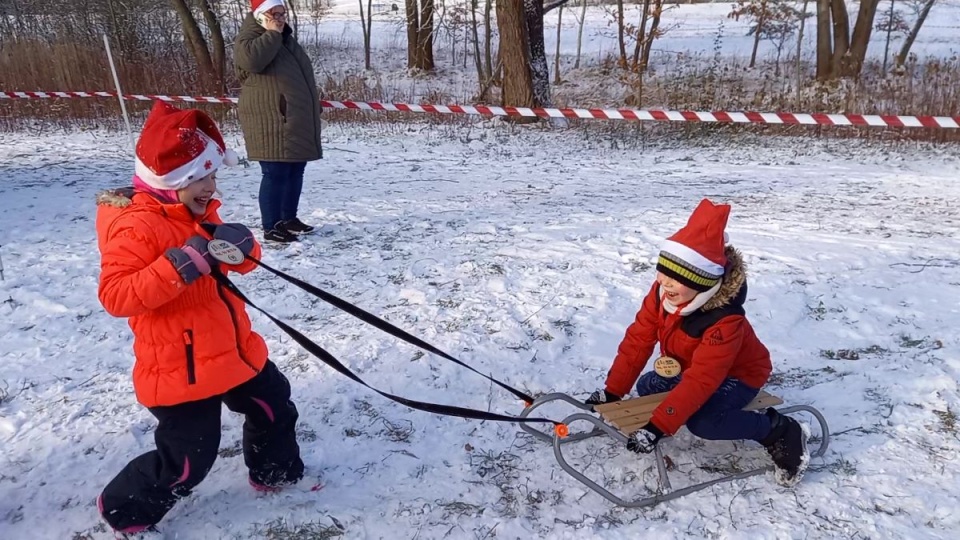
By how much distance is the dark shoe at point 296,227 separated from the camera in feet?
19.7

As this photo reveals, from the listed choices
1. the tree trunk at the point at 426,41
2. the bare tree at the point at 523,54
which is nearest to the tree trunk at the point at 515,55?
the bare tree at the point at 523,54

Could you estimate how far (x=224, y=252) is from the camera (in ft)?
7.54

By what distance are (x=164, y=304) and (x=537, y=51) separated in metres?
11.2

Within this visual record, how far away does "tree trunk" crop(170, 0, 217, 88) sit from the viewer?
14.4 m

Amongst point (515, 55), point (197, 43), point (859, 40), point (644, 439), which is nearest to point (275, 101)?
point (644, 439)

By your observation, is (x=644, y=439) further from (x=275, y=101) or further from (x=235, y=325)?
(x=275, y=101)

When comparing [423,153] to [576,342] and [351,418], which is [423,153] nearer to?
[576,342]

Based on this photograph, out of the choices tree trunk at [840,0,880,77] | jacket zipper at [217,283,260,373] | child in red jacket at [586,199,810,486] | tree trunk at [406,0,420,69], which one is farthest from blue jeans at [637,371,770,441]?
tree trunk at [406,0,420,69]

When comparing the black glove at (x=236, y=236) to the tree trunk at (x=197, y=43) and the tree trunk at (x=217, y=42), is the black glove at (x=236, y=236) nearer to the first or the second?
the tree trunk at (x=197, y=43)

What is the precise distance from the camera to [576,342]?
4.27m

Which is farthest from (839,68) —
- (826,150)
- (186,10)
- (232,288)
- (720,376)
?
(232,288)

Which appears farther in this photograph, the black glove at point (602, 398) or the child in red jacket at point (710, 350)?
the black glove at point (602, 398)

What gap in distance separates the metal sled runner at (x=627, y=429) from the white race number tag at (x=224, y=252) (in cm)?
141

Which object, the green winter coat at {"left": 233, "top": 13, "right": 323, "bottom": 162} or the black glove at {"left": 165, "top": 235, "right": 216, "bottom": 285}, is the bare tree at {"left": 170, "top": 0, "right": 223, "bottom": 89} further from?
the black glove at {"left": 165, "top": 235, "right": 216, "bottom": 285}
